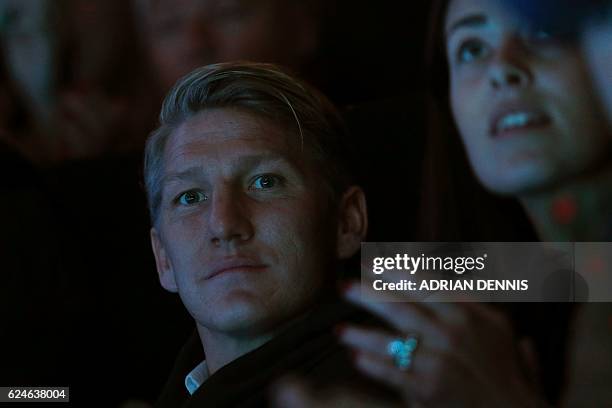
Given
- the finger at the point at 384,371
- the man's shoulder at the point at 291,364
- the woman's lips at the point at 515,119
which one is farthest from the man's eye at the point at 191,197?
the woman's lips at the point at 515,119

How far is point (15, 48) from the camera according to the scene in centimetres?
215

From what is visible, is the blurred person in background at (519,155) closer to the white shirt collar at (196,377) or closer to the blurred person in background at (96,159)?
the white shirt collar at (196,377)

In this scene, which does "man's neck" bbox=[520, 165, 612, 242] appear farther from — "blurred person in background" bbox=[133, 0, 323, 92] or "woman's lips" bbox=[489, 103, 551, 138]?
"blurred person in background" bbox=[133, 0, 323, 92]

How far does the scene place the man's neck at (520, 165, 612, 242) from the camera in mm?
1537

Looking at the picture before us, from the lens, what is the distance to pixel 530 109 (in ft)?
5.04

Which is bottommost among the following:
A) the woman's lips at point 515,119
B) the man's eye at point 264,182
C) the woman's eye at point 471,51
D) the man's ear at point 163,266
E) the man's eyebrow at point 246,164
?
the man's ear at point 163,266

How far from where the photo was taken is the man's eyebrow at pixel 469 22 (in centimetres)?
161

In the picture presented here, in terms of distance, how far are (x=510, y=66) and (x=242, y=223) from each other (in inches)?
18.2

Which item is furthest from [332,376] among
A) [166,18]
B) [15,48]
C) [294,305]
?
[15,48]

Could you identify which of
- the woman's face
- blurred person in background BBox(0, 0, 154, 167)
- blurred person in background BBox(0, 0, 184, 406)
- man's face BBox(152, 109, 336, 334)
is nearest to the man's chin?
man's face BBox(152, 109, 336, 334)

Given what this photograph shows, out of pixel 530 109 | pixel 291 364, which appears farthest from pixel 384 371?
pixel 530 109

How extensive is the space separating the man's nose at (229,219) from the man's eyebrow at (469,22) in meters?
0.45

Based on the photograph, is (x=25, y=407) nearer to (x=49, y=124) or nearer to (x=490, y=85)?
(x=49, y=124)

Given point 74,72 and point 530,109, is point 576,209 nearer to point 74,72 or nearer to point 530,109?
point 530,109
